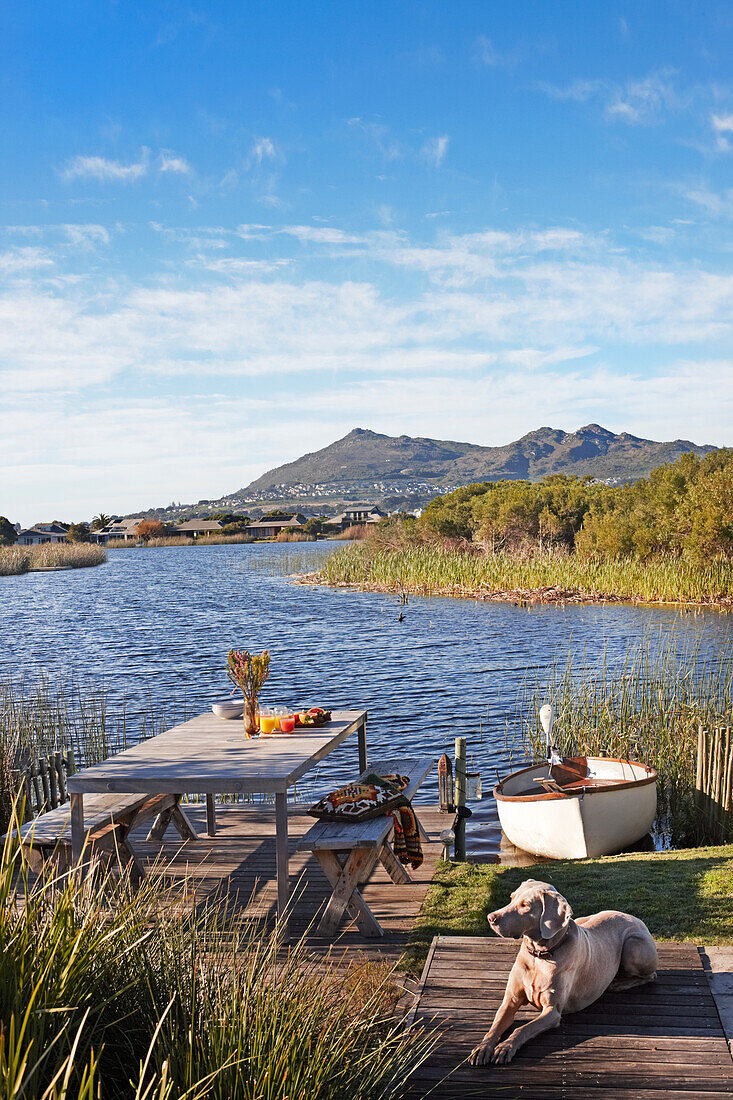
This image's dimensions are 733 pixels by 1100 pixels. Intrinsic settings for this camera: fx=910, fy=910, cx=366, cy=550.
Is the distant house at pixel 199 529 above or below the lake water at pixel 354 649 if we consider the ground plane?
above

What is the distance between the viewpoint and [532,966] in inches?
133

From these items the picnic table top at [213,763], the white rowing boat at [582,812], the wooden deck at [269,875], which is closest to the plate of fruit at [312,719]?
the picnic table top at [213,763]

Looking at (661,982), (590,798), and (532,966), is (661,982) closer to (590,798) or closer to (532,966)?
(532,966)

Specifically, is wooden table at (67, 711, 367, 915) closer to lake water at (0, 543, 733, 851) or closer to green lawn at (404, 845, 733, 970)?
green lawn at (404, 845, 733, 970)

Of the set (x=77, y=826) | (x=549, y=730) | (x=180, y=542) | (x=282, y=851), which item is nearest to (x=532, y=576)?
(x=549, y=730)

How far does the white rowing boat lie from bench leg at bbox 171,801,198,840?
259cm

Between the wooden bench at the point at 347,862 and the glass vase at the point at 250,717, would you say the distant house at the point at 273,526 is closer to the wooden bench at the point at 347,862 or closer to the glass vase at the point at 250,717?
the glass vase at the point at 250,717

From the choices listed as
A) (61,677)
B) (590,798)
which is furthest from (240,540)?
(590,798)

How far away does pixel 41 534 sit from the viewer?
4301 inches

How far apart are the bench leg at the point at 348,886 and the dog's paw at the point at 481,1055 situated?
1702 mm

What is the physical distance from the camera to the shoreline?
26.2m

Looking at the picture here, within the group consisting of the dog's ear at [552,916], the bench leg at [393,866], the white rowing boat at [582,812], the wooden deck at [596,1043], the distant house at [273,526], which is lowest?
the white rowing boat at [582,812]

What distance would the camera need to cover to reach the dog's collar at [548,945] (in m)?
3.33

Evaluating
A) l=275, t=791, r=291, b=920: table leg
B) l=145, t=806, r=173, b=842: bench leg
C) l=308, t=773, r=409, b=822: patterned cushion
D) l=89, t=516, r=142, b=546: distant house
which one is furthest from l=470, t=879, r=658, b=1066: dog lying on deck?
l=89, t=516, r=142, b=546: distant house
